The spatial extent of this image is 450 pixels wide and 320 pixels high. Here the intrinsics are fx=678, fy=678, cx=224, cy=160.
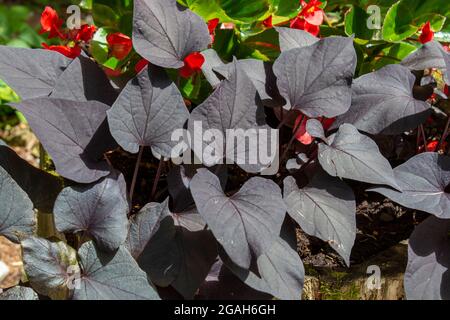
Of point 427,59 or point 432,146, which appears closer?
point 427,59

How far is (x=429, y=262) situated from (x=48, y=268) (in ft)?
2.20

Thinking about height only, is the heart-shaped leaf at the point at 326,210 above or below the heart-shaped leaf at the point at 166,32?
below

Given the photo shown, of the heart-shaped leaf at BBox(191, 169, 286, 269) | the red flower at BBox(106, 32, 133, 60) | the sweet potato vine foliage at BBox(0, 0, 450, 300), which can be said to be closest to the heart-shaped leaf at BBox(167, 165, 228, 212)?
the sweet potato vine foliage at BBox(0, 0, 450, 300)

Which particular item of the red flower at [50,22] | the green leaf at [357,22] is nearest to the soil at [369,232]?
the green leaf at [357,22]

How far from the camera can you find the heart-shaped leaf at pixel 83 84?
1285 mm

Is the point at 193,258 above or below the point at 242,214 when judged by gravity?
below

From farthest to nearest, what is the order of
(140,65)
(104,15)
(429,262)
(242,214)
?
(104,15) → (140,65) → (429,262) → (242,214)

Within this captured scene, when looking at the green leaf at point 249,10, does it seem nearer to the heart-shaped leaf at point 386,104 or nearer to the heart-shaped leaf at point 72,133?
the heart-shaped leaf at point 386,104

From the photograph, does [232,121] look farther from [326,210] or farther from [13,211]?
[13,211]

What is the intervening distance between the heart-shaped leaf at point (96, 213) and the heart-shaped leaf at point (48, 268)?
0.14 ft

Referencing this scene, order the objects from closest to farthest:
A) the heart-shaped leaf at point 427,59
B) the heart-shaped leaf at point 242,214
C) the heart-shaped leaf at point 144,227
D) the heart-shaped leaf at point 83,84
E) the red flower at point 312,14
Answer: the heart-shaped leaf at point 242,214 → the heart-shaped leaf at point 144,227 → the heart-shaped leaf at point 83,84 → the heart-shaped leaf at point 427,59 → the red flower at point 312,14

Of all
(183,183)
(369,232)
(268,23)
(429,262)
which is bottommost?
(369,232)

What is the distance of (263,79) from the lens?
4.43ft

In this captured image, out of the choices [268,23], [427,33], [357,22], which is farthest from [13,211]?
[427,33]
